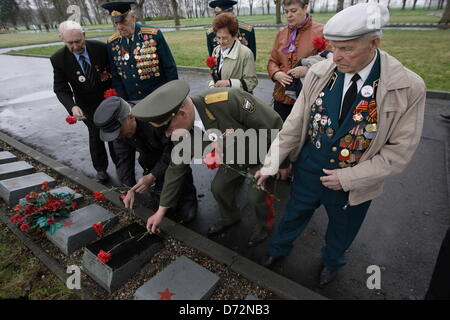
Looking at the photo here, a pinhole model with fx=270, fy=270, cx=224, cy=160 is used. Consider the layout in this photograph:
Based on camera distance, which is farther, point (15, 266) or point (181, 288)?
point (15, 266)

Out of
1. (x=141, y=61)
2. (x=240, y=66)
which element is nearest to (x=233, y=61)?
(x=240, y=66)

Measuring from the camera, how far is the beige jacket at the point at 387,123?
1379 millimetres

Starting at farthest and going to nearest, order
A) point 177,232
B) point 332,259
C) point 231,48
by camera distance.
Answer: point 231,48 < point 177,232 < point 332,259

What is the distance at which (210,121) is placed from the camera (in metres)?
2.22

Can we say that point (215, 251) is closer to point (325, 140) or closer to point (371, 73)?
point (325, 140)

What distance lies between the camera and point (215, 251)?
242 cm

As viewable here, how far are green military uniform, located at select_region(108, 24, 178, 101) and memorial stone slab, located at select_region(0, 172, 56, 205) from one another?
5.30ft

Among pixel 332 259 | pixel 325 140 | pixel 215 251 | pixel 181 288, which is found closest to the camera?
pixel 325 140

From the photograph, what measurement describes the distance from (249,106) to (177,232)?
140cm

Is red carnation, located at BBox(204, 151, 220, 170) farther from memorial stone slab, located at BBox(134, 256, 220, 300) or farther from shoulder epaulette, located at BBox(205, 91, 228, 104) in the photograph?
memorial stone slab, located at BBox(134, 256, 220, 300)

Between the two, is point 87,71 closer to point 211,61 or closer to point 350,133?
point 211,61

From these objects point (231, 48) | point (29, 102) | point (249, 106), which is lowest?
point (29, 102)

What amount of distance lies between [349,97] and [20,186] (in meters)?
3.73

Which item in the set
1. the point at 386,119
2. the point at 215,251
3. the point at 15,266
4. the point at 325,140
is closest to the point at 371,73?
the point at 386,119
